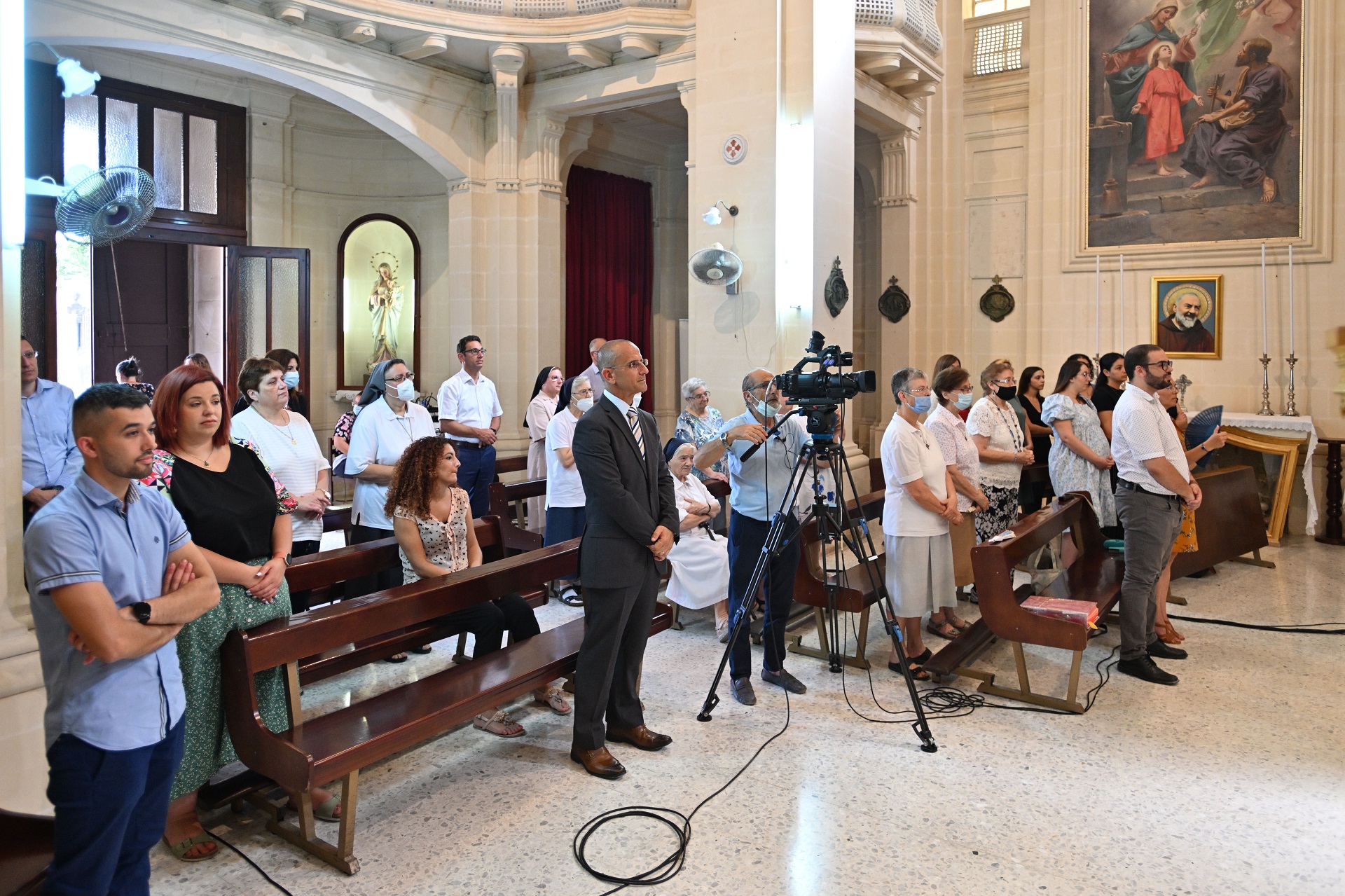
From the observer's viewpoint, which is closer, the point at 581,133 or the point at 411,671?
the point at 411,671

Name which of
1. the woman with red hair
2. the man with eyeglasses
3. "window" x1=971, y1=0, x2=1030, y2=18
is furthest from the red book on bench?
"window" x1=971, y1=0, x2=1030, y2=18

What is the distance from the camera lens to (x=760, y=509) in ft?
14.1

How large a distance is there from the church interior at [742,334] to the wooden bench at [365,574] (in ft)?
0.08

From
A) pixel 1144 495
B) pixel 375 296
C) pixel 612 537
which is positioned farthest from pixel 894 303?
pixel 612 537

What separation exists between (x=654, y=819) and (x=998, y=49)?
33.5ft

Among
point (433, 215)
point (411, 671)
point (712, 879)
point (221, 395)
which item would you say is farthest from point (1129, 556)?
point (433, 215)

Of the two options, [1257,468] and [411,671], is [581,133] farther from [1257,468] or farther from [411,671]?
[1257,468]

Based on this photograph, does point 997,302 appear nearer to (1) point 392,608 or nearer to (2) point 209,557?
(1) point 392,608

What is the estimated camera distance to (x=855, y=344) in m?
11.6

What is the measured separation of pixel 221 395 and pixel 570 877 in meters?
1.90

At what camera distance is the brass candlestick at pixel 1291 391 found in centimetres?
874

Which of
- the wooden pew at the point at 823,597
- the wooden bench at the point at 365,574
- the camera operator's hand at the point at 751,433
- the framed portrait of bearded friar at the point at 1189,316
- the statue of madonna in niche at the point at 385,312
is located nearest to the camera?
the wooden bench at the point at 365,574

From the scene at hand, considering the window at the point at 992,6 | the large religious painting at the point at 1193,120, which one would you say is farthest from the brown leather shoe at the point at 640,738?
the window at the point at 992,6

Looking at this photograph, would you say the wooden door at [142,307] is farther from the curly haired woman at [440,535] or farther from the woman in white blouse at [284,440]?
the curly haired woman at [440,535]
